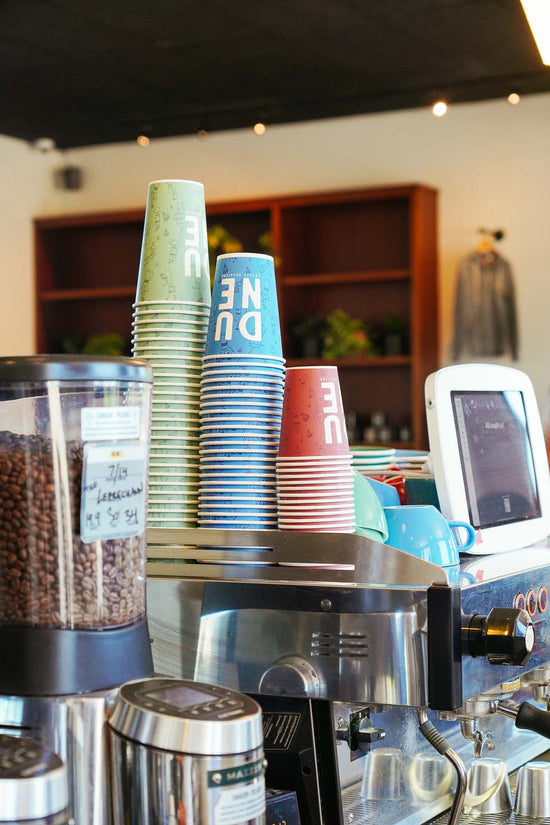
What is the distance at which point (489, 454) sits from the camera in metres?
1.49

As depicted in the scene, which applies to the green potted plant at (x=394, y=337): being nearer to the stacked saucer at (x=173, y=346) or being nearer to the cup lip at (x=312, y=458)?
the stacked saucer at (x=173, y=346)

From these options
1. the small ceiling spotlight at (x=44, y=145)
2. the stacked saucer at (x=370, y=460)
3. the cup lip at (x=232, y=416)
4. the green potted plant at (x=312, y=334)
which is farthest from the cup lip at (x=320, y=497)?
the small ceiling spotlight at (x=44, y=145)

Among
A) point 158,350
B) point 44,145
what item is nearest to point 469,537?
point 158,350

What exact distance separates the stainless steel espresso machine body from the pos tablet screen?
0.12 m

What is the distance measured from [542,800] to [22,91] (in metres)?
5.36

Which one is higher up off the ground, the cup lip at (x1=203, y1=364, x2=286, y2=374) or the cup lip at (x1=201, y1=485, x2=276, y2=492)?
the cup lip at (x1=203, y1=364, x2=286, y2=374)

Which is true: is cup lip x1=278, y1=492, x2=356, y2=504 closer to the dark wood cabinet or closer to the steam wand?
the steam wand

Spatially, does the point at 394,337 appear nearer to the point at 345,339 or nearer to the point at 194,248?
the point at 345,339

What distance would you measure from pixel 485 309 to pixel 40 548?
5.25m

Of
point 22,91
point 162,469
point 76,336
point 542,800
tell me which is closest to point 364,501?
point 162,469

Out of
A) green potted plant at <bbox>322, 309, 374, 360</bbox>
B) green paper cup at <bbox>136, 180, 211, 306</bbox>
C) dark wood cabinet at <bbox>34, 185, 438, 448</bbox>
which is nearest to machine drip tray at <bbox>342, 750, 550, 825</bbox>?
green paper cup at <bbox>136, 180, 211, 306</bbox>

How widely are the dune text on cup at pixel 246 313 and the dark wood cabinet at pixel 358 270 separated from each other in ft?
15.6

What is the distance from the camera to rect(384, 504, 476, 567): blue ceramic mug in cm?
128

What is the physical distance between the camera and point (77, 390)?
0.95 meters
